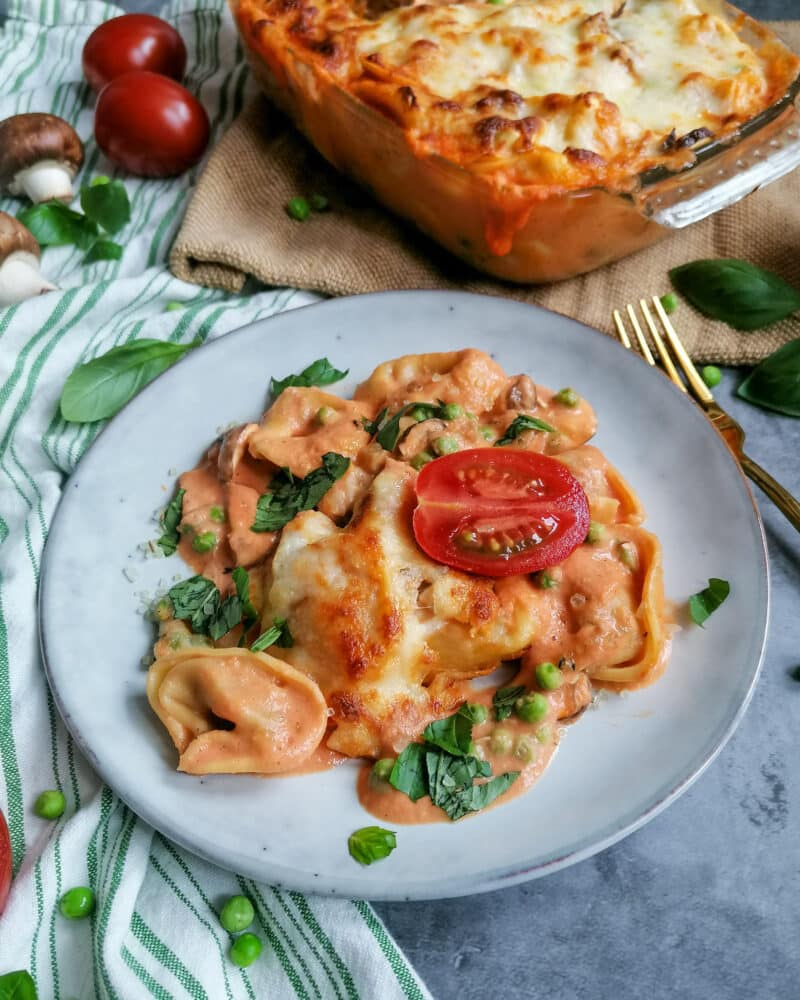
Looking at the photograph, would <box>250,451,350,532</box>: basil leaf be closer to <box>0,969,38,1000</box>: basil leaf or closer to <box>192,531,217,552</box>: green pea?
<box>192,531,217,552</box>: green pea

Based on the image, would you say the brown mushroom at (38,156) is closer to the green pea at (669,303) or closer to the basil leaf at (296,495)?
the basil leaf at (296,495)

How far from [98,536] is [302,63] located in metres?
1.93

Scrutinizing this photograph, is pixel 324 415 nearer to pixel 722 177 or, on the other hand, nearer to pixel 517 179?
pixel 517 179

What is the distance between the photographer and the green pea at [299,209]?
3977mm

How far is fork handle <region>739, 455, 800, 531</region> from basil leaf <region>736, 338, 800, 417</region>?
35 cm

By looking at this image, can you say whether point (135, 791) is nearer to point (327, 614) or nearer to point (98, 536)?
point (327, 614)

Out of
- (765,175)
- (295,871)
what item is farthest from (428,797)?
(765,175)

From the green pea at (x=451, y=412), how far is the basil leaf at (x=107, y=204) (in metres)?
1.83

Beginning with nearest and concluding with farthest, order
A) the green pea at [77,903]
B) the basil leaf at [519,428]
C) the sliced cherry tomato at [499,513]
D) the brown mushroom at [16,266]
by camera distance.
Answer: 1. the green pea at [77,903]
2. the sliced cherry tomato at [499,513]
3. the basil leaf at [519,428]
4. the brown mushroom at [16,266]

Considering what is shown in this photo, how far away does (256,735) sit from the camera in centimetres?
242

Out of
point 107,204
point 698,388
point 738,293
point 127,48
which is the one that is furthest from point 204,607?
point 127,48

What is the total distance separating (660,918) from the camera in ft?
8.09

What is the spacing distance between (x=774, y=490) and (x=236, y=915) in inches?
78.0

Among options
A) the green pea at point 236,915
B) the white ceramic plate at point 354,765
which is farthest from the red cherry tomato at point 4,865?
the green pea at point 236,915
